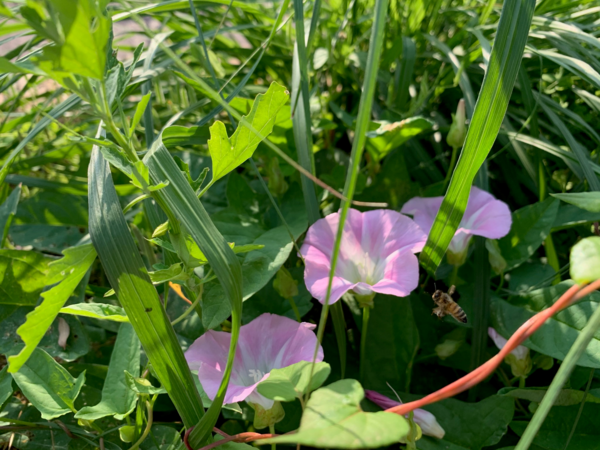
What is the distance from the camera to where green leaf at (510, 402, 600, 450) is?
53cm

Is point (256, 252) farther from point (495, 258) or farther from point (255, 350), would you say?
point (495, 258)

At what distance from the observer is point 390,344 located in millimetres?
621

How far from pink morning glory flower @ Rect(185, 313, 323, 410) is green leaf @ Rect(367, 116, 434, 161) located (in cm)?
31

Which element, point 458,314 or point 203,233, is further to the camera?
point 458,314

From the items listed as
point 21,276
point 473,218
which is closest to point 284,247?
point 473,218

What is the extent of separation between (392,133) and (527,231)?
0.23 m

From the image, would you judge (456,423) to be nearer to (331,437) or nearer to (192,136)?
(331,437)

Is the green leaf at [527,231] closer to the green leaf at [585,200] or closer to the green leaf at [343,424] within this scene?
the green leaf at [585,200]

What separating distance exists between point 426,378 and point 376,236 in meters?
0.21

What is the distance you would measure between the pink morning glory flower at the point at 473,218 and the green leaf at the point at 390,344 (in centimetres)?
9

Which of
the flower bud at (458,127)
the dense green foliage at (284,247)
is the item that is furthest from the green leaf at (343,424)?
the flower bud at (458,127)

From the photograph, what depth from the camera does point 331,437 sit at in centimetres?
28

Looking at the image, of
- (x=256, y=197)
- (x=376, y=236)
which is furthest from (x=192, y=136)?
(x=376, y=236)

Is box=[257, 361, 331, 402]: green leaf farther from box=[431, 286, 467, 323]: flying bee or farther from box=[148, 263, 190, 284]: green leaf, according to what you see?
box=[431, 286, 467, 323]: flying bee
